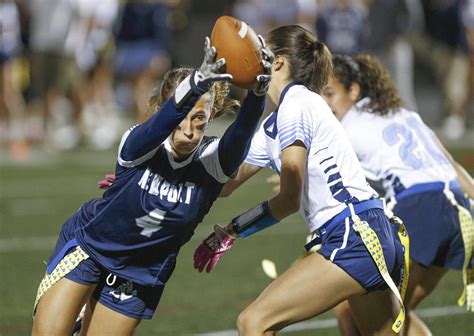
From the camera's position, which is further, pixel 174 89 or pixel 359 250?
pixel 174 89

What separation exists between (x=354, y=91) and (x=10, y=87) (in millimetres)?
9646

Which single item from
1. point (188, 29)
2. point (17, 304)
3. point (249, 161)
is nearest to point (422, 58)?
point (188, 29)

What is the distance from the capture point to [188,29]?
20141 millimetres

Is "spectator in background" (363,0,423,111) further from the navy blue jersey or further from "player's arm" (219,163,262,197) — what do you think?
the navy blue jersey

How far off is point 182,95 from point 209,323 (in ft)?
8.80

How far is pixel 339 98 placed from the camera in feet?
18.2

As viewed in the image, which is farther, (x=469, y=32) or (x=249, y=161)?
(x=469, y=32)

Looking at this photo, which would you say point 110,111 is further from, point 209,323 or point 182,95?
point 182,95

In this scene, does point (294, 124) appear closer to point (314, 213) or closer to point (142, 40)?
point (314, 213)

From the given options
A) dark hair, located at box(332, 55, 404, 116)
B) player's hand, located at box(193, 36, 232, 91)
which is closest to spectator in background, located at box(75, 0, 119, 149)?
dark hair, located at box(332, 55, 404, 116)

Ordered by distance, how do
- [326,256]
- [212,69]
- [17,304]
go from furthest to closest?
1. [17,304]
2. [326,256]
3. [212,69]

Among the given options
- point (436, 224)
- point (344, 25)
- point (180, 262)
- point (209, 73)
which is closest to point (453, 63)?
point (344, 25)

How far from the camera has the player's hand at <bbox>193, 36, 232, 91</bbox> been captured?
376 centimetres

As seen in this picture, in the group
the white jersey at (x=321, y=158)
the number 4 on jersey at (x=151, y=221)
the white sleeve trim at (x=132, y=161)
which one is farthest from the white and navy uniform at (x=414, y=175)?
the white sleeve trim at (x=132, y=161)
